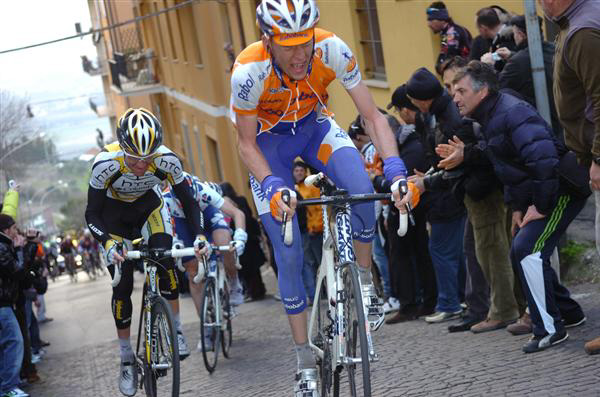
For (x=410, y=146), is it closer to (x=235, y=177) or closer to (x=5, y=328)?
(x=5, y=328)

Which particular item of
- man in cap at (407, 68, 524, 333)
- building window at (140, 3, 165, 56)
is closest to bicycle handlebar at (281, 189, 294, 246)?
man in cap at (407, 68, 524, 333)

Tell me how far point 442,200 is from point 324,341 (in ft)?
11.5

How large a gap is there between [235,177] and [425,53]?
15.6 m

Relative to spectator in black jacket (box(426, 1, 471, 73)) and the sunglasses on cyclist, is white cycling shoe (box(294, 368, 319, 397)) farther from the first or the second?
spectator in black jacket (box(426, 1, 471, 73))

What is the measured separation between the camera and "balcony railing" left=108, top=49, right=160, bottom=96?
125 ft

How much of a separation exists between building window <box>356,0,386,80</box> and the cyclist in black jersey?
9.03 metres

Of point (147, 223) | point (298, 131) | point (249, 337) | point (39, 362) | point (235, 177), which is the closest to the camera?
point (298, 131)

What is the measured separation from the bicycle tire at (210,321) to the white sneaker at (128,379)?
1644mm

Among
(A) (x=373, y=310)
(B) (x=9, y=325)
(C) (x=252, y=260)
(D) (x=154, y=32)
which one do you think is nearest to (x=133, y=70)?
(D) (x=154, y=32)

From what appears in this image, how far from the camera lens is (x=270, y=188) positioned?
5.32 m

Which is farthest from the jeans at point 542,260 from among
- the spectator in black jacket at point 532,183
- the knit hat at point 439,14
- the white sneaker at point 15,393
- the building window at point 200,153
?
the building window at point 200,153

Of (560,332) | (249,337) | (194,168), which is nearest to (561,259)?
(560,332)

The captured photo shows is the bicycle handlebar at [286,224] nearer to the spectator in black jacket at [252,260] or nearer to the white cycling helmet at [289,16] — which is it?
the white cycling helmet at [289,16]

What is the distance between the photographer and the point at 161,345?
7.49m
